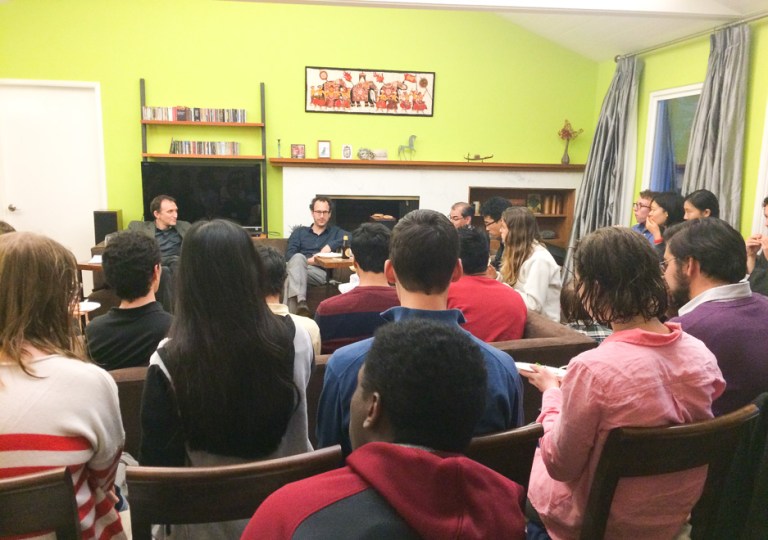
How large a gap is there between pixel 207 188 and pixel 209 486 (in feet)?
17.0

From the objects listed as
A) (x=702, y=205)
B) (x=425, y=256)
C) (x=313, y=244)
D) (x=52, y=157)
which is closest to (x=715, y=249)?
(x=425, y=256)

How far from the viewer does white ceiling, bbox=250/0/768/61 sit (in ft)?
14.2

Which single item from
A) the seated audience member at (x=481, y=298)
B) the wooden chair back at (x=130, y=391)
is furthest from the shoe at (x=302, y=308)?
the wooden chair back at (x=130, y=391)

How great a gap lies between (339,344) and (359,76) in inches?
174

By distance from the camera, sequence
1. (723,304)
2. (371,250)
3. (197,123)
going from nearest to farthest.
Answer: (723,304), (371,250), (197,123)

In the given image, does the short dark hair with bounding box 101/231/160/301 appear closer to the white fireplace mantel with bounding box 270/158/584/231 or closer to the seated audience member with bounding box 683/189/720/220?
the seated audience member with bounding box 683/189/720/220

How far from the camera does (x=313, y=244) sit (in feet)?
→ 17.9

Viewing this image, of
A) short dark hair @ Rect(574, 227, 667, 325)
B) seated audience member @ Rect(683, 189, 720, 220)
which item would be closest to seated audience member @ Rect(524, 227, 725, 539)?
short dark hair @ Rect(574, 227, 667, 325)

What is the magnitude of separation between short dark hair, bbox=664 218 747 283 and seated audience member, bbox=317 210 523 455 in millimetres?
784

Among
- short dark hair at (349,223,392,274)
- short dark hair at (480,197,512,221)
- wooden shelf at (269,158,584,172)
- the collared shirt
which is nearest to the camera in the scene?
the collared shirt

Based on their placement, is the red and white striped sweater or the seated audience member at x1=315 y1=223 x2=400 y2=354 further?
the seated audience member at x1=315 y1=223 x2=400 y2=354

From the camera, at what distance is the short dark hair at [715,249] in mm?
1810

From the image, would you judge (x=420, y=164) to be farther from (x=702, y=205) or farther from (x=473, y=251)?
(x=473, y=251)

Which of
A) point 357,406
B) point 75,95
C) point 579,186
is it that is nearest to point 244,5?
point 75,95
